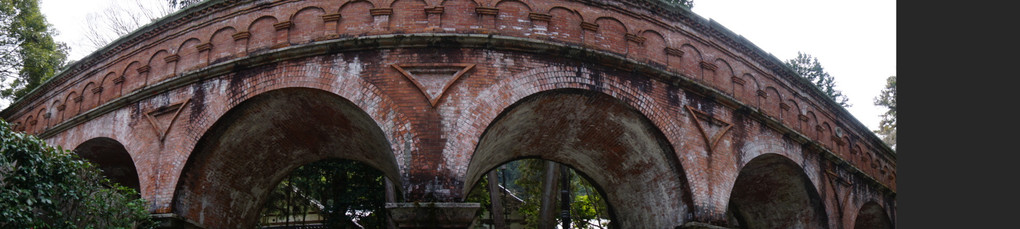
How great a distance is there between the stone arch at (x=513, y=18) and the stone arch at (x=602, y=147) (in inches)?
35.8

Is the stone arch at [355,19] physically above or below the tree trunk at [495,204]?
above

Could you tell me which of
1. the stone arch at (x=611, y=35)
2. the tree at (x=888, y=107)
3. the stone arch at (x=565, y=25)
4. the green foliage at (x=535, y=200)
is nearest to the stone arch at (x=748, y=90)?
the stone arch at (x=611, y=35)

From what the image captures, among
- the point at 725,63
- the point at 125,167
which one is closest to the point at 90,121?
the point at 125,167

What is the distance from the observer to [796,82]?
13516 mm

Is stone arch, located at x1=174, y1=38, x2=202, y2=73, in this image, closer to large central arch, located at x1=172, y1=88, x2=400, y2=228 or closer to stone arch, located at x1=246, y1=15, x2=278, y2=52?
stone arch, located at x1=246, y1=15, x2=278, y2=52

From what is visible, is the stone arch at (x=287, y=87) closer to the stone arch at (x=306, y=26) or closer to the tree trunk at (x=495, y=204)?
the stone arch at (x=306, y=26)

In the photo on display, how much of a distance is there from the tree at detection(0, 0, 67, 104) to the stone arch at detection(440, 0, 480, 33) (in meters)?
11.9

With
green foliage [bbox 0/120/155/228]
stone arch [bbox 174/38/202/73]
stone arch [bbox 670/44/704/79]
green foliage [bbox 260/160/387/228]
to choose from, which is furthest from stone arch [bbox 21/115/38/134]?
stone arch [bbox 670/44/704/79]

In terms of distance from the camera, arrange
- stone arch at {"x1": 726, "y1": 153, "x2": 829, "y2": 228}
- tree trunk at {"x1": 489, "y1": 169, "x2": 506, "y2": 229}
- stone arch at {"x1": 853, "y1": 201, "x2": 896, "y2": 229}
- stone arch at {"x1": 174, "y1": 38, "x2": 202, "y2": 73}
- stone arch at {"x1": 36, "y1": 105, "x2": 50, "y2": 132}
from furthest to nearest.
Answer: tree trunk at {"x1": 489, "y1": 169, "x2": 506, "y2": 229}, stone arch at {"x1": 853, "y1": 201, "x2": 896, "y2": 229}, stone arch at {"x1": 36, "y1": 105, "x2": 50, "y2": 132}, stone arch at {"x1": 726, "y1": 153, "x2": 829, "y2": 228}, stone arch at {"x1": 174, "y1": 38, "x2": 202, "y2": 73}

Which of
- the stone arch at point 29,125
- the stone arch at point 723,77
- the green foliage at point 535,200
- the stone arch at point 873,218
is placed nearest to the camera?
the stone arch at point 723,77

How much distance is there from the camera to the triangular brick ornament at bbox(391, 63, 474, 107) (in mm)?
9164

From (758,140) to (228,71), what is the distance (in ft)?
25.3

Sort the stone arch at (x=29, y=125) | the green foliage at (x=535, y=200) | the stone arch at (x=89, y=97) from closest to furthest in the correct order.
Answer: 1. the stone arch at (x=89, y=97)
2. the stone arch at (x=29, y=125)
3. the green foliage at (x=535, y=200)

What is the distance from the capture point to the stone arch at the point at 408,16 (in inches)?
380
